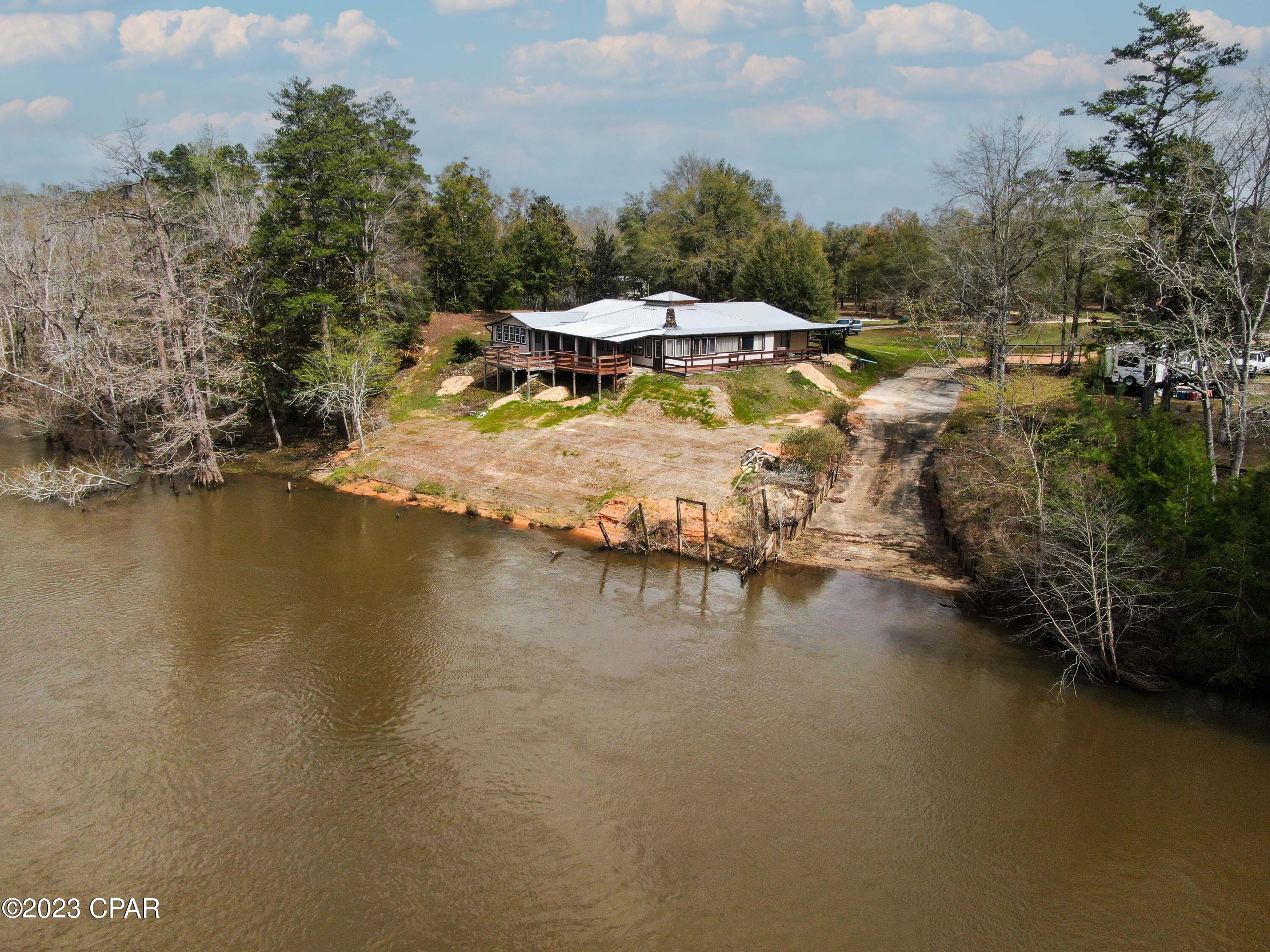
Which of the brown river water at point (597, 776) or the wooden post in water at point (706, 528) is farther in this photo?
the wooden post in water at point (706, 528)

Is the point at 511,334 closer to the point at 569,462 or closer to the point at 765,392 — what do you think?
the point at 765,392

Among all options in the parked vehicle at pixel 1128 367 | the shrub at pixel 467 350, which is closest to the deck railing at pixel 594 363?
the shrub at pixel 467 350

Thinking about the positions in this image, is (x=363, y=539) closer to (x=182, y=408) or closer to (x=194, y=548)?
(x=194, y=548)

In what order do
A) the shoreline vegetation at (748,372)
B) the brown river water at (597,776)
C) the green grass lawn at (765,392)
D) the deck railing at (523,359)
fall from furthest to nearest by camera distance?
the deck railing at (523,359) → the green grass lawn at (765,392) → the shoreline vegetation at (748,372) → the brown river water at (597,776)

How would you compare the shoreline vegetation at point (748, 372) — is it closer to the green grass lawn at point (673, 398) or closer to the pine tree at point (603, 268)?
the green grass lawn at point (673, 398)

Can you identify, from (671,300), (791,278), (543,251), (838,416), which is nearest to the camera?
(838,416)

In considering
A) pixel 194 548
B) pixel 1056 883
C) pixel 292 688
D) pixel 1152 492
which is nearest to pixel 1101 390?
pixel 1152 492

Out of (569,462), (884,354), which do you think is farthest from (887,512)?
(884,354)
